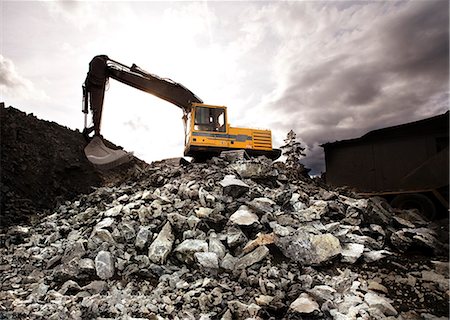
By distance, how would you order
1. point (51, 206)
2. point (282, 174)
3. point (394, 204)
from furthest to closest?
point (51, 206)
point (282, 174)
point (394, 204)

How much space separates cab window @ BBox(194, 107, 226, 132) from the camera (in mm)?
9586

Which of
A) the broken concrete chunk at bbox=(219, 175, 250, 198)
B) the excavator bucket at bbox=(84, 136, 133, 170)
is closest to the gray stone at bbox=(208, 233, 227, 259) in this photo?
the broken concrete chunk at bbox=(219, 175, 250, 198)

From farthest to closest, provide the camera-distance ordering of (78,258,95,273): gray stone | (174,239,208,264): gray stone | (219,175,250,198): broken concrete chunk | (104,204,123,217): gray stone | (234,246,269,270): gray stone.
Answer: (219,175,250,198): broken concrete chunk → (104,204,123,217): gray stone → (174,239,208,264): gray stone → (78,258,95,273): gray stone → (234,246,269,270): gray stone

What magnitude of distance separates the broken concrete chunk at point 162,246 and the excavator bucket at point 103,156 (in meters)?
3.44

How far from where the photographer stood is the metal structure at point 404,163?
6355 mm

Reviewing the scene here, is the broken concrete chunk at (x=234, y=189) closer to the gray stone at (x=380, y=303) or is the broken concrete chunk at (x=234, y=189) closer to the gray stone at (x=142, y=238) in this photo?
the gray stone at (x=142, y=238)

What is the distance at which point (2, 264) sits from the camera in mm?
5766

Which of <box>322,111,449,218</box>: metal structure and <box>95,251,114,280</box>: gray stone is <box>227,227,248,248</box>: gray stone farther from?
<box>322,111,449,218</box>: metal structure

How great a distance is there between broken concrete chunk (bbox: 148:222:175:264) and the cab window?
4.75 m

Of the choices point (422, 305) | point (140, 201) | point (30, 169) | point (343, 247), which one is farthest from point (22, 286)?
point (30, 169)

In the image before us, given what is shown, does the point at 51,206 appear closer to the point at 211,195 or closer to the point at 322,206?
the point at 211,195

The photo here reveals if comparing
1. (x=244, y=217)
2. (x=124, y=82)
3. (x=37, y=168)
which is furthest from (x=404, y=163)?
(x=37, y=168)

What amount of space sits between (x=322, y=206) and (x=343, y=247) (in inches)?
57.3

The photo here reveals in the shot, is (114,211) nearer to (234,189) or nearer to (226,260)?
(234,189)
